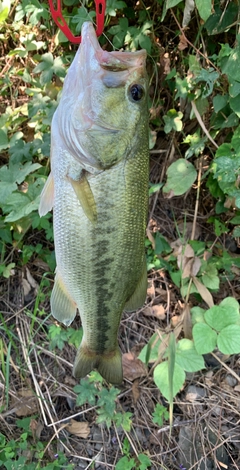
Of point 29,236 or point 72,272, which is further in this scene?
point 29,236

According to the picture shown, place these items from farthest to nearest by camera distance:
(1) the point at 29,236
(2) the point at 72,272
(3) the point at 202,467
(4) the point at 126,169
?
(1) the point at 29,236 < (3) the point at 202,467 < (2) the point at 72,272 < (4) the point at 126,169

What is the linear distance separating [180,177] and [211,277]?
2.24ft

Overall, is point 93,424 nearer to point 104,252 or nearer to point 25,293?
point 25,293

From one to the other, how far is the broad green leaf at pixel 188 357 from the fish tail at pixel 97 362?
0.80 meters

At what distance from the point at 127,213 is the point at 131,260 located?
181mm

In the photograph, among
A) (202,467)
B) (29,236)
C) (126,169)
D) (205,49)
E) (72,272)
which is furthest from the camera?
(29,236)

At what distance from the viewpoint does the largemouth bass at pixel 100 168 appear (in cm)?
128

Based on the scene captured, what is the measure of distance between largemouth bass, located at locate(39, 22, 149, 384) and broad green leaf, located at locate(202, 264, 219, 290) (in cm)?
122

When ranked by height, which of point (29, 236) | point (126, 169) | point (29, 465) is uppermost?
point (126, 169)

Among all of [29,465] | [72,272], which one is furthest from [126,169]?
[29,465]

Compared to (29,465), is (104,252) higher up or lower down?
higher up

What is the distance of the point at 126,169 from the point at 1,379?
6.21 feet

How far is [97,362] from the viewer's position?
164 cm

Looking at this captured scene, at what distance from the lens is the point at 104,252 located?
1.37m
